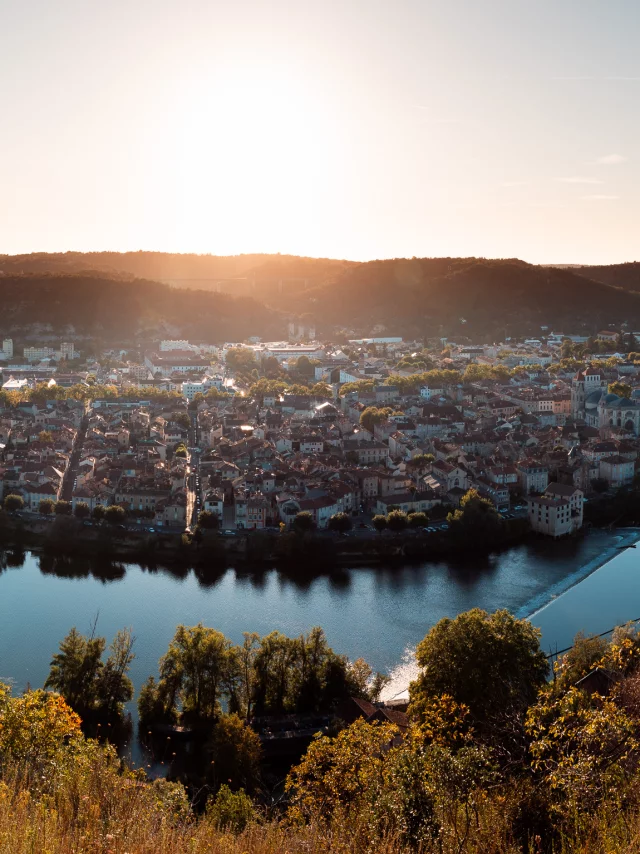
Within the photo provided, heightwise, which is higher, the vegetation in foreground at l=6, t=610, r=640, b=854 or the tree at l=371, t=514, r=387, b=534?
the vegetation in foreground at l=6, t=610, r=640, b=854

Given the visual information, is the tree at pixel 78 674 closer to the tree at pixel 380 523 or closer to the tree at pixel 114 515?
the tree at pixel 114 515

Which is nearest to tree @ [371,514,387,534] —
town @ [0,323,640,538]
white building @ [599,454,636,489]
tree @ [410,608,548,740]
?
town @ [0,323,640,538]

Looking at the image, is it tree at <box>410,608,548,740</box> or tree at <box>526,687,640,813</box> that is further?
tree at <box>410,608,548,740</box>

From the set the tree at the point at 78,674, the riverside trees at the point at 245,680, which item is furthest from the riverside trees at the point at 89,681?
the riverside trees at the point at 245,680

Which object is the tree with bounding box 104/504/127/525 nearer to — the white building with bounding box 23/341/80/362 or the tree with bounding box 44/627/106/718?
the tree with bounding box 44/627/106/718

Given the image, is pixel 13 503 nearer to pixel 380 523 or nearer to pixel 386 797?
pixel 380 523
